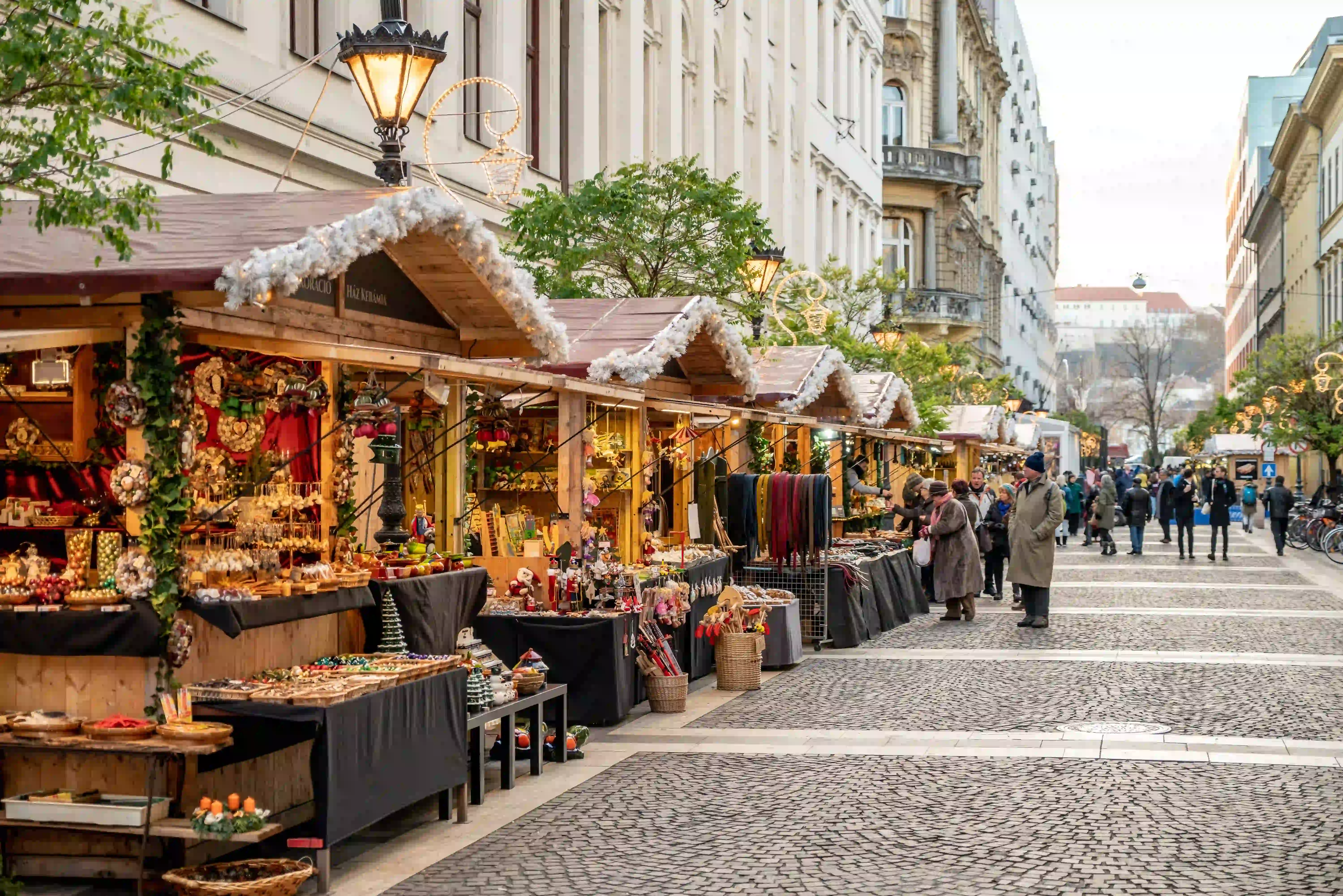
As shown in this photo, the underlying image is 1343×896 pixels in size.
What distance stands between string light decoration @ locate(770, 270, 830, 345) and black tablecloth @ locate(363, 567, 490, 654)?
12.6 metres

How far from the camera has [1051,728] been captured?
12156 millimetres

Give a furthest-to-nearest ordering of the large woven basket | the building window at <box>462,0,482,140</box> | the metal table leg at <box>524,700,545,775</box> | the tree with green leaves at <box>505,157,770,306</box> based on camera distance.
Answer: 1. the building window at <box>462,0,482,140</box>
2. the tree with green leaves at <box>505,157,770,306</box>
3. the large woven basket
4. the metal table leg at <box>524,700,545,775</box>

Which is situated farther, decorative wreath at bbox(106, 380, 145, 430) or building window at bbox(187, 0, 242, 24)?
building window at bbox(187, 0, 242, 24)

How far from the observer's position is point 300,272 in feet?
25.8

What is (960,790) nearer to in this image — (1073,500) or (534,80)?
(534,80)

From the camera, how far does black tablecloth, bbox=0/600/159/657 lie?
7707 millimetres

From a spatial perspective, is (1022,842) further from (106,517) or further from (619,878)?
(106,517)

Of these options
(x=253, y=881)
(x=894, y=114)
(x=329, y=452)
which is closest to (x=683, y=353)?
(x=329, y=452)

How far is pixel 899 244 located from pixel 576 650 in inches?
1876

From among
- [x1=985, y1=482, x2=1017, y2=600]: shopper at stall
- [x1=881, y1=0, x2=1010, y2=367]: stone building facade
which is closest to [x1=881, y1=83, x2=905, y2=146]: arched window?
[x1=881, y1=0, x2=1010, y2=367]: stone building facade

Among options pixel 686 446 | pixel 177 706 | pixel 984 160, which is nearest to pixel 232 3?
pixel 686 446

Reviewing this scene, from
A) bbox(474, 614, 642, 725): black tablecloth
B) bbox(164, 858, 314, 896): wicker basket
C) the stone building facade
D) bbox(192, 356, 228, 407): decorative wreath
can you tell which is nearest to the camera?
bbox(164, 858, 314, 896): wicker basket

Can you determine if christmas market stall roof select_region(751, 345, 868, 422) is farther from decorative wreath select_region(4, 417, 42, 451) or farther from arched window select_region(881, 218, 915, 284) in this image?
arched window select_region(881, 218, 915, 284)

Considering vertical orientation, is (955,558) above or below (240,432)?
below
